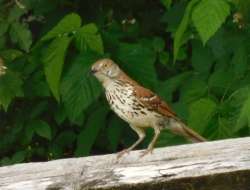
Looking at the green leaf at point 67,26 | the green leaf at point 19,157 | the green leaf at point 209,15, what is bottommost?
the green leaf at point 19,157

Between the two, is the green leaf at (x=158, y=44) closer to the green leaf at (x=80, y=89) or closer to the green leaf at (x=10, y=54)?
the green leaf at (x=80, y=89)

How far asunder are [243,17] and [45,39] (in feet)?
3.59

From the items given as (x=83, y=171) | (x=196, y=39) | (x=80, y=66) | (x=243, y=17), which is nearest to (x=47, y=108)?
(x=80, y=66)

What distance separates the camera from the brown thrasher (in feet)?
14.4

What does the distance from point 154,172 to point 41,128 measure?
285 cm

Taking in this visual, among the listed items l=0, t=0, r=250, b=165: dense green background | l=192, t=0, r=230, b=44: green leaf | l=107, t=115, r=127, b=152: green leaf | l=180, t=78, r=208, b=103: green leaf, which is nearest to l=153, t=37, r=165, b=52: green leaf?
l=0, t=0, r=250, b=165: dense green background

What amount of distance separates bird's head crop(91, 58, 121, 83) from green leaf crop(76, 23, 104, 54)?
0.42 meters

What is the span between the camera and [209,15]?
4484 mm

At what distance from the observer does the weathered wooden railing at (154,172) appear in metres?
2.68

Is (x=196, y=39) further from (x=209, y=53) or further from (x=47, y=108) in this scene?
(x=47, y=108)

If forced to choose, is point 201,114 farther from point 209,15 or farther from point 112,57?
point 112,57

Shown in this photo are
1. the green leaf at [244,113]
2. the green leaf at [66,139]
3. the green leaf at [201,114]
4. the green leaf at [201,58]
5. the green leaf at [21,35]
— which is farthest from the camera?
the green leaf at [66,139]

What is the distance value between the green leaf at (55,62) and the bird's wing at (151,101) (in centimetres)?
57

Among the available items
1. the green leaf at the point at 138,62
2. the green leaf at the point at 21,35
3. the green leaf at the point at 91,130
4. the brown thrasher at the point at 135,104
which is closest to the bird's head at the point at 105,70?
the brown thrasher at the point at 135,104
